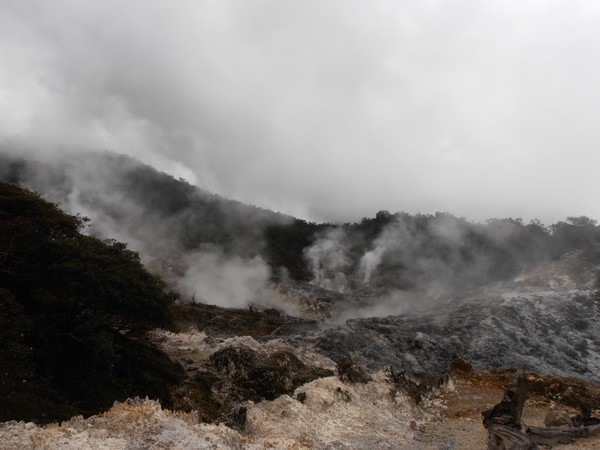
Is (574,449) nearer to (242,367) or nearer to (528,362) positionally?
(242,367)

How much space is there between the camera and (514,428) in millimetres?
8984

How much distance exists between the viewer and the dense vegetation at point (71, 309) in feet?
34.5

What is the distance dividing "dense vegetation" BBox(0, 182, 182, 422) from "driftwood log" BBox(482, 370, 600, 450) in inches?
331

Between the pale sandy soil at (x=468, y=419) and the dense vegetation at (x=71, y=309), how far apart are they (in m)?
7.80

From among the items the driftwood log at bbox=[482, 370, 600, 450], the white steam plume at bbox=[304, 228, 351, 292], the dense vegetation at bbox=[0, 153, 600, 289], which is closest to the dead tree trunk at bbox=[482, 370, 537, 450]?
the driftwood log at bbox=[482, 370, 600, 450]

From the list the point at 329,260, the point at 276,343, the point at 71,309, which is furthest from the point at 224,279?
the point at 71,309

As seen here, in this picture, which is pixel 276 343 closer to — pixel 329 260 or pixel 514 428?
pixel 514 428

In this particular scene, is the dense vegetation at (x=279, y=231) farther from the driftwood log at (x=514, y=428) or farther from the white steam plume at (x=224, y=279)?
the driftwood log at (x=514, y=428)

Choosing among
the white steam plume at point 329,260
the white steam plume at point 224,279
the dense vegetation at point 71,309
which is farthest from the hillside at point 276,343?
the white steam plume at point 329,260

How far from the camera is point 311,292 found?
48.5m

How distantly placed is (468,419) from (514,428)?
5.90m

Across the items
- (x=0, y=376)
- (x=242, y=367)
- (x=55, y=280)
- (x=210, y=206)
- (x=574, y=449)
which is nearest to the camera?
(x=0, y=376)

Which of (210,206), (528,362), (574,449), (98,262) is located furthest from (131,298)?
(210,206)

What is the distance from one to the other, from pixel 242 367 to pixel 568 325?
75.8 ft
